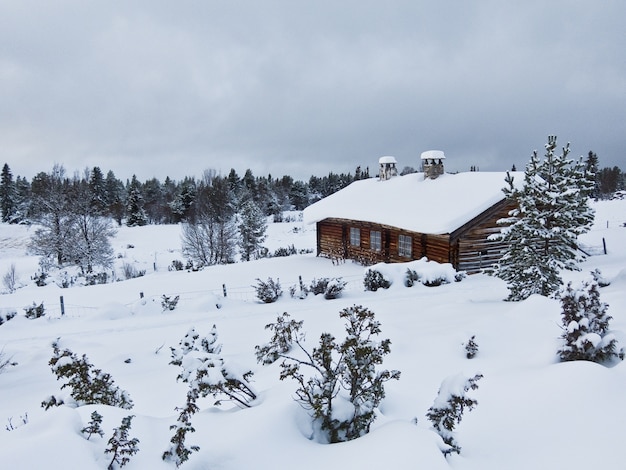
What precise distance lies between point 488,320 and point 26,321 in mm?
13808

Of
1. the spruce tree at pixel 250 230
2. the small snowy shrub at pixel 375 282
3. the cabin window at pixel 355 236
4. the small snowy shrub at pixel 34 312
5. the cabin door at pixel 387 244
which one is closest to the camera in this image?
the small snowy shrub at pixel 34 312

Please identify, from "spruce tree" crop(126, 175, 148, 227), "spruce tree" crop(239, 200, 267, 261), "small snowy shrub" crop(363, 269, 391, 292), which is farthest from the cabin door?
"spruce tree" crop(126, 175, 148, 227)

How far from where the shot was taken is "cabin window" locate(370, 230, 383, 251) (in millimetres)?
21803

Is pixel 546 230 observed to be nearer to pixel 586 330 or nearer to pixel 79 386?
pixel 586 330

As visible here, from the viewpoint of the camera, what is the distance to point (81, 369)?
473 cm

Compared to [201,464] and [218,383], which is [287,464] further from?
[218,383]

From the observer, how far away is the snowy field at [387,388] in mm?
3375

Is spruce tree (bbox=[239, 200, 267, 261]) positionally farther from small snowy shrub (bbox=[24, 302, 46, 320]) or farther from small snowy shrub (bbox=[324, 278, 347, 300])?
small snowy shrub (bbox=[24, 302, 46, 320])

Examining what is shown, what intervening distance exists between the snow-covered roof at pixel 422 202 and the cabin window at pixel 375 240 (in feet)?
4.14

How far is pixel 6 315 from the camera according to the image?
1273 cm

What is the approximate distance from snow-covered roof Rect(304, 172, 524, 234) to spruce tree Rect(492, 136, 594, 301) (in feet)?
18.6

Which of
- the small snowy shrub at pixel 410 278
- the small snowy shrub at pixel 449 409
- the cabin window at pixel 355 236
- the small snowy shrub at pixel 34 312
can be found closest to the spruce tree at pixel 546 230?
the small snowy shrub at pixel 410 278

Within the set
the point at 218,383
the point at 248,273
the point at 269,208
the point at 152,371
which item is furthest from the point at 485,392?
the point at 269,208

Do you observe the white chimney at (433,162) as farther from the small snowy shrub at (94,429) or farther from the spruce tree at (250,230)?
the small snowy shrub at (94,429)
